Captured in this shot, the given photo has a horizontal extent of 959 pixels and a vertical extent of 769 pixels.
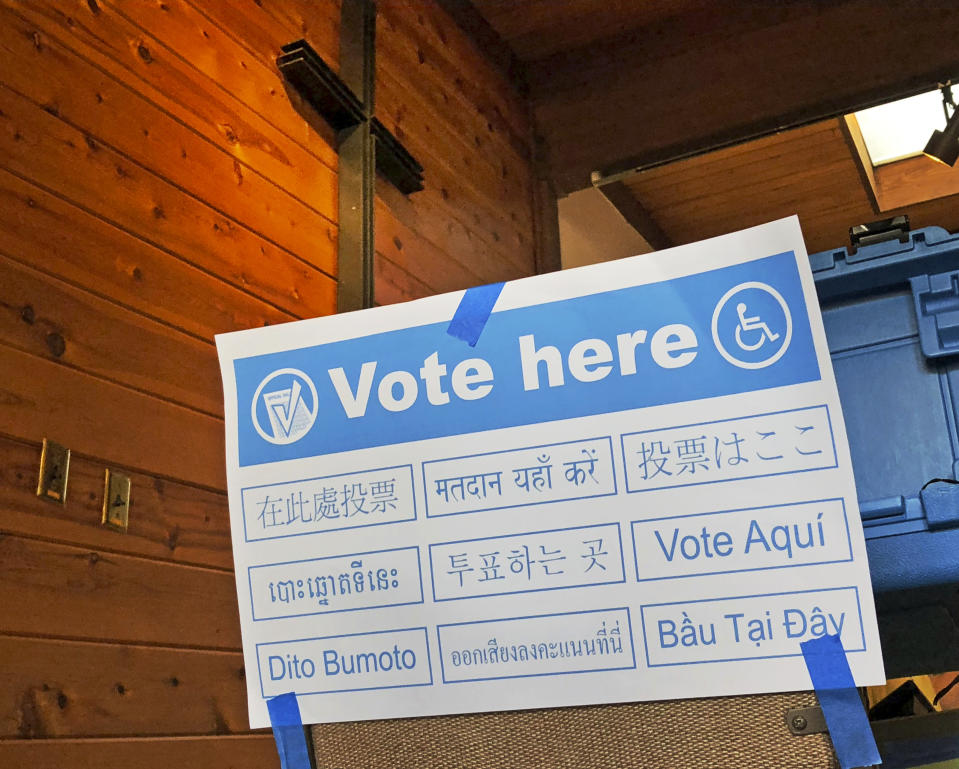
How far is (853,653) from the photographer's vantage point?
1.92 feet

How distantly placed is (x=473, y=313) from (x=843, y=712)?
0.33 meters

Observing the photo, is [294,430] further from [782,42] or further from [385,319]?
[782,42]

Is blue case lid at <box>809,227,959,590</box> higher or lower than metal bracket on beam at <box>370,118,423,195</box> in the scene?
lower

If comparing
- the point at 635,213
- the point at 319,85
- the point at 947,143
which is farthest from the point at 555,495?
the point at 635,213

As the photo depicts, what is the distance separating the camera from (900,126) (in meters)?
3.89

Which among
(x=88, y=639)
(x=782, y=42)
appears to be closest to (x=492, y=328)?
(x=88, y=639)

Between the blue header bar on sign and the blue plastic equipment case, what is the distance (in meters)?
0.31

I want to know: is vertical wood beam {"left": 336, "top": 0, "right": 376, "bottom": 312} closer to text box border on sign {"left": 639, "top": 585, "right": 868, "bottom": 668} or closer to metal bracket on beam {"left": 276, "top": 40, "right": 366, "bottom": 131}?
metal bracket on beam {"left": 276, "top": 40, "right": 366, "bottom": 131}

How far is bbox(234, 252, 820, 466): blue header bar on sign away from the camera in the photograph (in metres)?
0.62

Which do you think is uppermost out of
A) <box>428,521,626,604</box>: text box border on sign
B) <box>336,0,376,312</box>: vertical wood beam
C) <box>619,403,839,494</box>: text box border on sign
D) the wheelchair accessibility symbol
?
<box>336,0,376,312</box>: vertical wood beam

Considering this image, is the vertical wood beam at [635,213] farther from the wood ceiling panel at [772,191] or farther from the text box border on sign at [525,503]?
the text box border on sign at [525,503]

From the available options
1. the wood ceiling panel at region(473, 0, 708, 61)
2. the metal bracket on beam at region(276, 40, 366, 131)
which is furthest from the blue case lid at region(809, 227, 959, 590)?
the wood ceiling panel at region(473, 0, 708, 61)

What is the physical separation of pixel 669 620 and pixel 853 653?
0.34 feet

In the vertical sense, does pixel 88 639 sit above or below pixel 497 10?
below
